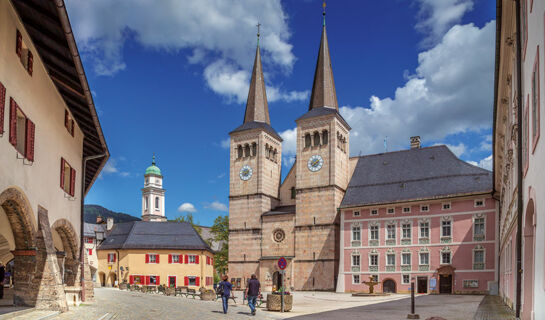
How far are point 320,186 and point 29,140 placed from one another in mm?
45214

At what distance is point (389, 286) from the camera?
171ft

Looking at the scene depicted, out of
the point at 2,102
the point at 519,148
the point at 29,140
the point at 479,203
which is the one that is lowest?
the point at 479,203

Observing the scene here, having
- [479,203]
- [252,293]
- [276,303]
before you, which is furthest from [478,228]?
[252,293]

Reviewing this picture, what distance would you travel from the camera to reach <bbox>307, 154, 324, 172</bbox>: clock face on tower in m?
59.1

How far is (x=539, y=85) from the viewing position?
9.69 metres

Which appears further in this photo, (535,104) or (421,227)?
(421,227)

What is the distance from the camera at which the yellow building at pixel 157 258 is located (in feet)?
213


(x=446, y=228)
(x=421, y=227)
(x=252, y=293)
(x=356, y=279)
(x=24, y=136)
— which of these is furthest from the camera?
(x=356, y=279)

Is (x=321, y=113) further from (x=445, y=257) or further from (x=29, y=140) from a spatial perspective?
(x=29, y=140)

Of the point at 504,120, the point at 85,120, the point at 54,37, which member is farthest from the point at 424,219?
the point at 54,37

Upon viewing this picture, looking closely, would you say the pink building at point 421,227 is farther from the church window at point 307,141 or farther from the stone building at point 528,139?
the stone building at point 528,139

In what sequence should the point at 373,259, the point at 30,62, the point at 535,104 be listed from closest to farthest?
the point at 535,104 → the point at 30,62 → the point at 373,259

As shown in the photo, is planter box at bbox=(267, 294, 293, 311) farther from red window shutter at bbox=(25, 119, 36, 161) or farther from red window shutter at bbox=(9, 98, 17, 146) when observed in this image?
red window shutter at bbox=(9, 98, 17, 146)

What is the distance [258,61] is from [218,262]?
29444 mm
